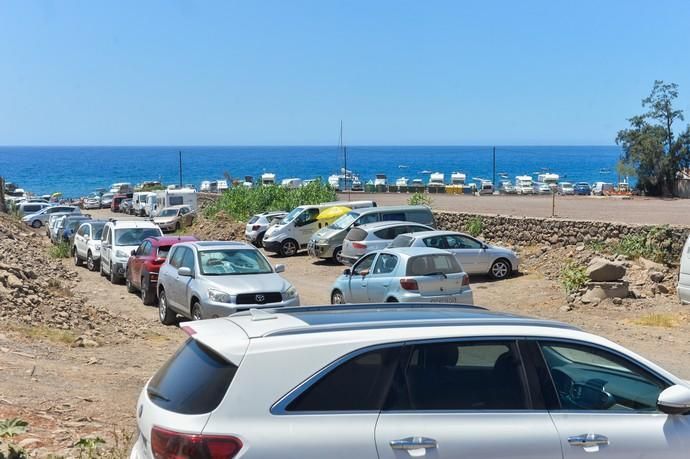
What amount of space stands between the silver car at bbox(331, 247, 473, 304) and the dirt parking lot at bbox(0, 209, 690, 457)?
A: 2.80 metres

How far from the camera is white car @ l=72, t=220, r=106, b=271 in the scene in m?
26.3

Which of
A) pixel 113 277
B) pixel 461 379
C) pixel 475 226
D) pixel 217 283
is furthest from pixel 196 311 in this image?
pixel 475 226

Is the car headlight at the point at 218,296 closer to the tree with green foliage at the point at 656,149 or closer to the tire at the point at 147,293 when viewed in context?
→ the tire at the point at 147,293

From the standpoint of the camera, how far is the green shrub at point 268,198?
4081 cm

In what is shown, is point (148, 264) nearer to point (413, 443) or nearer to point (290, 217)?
point (290, 217)

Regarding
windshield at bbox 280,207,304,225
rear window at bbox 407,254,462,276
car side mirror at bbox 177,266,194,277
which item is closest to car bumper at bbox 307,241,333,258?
windshield at bbox 280,207,304,225

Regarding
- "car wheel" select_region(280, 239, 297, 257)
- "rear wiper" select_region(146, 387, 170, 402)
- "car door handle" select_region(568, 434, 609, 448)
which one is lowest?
"car wheel" select_region(280, 239, 297, 257)

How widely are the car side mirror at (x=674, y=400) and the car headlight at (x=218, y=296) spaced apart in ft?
Answer: 31.2

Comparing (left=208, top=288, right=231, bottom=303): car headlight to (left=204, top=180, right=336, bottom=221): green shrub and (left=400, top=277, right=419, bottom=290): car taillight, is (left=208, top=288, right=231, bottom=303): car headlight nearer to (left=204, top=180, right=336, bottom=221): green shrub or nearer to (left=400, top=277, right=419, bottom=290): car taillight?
(left=400, top=277, right=419, bottom=290): car taillight

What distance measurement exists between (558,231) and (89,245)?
15.4 meters

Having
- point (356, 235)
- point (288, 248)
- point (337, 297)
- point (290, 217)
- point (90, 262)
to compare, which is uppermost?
point (356, 235)

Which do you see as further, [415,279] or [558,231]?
[558,231]

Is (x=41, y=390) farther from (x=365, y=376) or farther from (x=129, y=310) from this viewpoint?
(x=129, y=310)

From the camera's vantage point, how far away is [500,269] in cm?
2289
